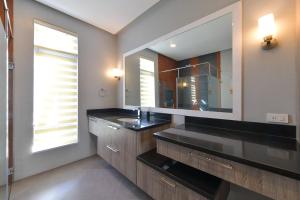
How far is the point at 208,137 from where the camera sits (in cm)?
125

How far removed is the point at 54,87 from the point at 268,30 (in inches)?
114

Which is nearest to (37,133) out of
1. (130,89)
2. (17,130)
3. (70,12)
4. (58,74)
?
(17,130)

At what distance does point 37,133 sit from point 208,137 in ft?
8.22

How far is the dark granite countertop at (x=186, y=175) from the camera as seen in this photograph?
1.02 metres

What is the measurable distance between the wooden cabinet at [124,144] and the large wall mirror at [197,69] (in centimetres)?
55

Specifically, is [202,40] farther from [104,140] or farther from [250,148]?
[104,140]

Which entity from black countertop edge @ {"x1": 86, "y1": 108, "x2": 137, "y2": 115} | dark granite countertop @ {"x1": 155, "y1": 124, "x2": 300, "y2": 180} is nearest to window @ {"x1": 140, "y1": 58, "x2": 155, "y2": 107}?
black countertop edge @ {"x1": 86, "y1": 108, "x2": 137, "y2": 115}

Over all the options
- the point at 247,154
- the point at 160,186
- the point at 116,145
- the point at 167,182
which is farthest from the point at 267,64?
the point at 116,145

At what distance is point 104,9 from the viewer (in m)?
2.27

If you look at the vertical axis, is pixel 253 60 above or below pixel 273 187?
above

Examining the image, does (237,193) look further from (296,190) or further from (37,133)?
(37,133)

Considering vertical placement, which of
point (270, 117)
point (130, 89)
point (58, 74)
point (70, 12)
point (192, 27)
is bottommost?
point (270, 117)

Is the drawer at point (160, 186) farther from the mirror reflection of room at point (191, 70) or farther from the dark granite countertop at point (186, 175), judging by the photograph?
the mirror reflection of room at point (191, 70)

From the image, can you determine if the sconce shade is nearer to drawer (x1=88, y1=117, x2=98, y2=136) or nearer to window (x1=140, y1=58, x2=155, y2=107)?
window (x1=140, y1=58, x2=155, y2=107)
